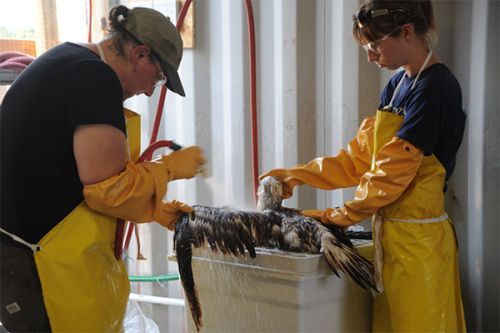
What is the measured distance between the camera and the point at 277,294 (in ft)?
5.16

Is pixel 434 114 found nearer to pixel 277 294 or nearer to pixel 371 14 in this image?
pixel 371 14

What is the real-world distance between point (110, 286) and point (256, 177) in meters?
0.90

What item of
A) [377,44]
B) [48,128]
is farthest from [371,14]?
[48,128]

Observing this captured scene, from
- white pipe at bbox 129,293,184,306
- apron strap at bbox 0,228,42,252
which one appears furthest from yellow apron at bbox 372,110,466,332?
white pipe at bbox 129,293,184,306

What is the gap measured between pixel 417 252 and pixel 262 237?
432mm

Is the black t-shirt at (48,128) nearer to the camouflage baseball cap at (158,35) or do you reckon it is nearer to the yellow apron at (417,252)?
the camouflage baseball cap at (158,35)

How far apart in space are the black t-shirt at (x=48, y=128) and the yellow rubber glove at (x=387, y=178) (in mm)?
678

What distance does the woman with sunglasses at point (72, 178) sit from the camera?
4.19 feet

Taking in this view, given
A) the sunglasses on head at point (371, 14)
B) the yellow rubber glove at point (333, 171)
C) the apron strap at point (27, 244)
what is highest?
the sunglasses on head at point (371, 14)

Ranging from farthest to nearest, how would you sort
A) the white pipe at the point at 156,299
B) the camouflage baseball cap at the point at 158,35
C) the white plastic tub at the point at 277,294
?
the white pipe at the point at 156,299, the white plastic tub at the point at 277,294, the camouflage baseball cap at the point at 158,35

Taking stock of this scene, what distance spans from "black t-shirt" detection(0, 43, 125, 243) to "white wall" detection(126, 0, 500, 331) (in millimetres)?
1039

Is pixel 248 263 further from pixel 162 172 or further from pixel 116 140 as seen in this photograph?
pixel 116 140

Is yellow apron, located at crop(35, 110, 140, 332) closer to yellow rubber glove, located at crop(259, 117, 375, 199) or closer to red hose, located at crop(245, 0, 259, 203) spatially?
yellow rubber glove, located at crop(259, 117, 375, 199)

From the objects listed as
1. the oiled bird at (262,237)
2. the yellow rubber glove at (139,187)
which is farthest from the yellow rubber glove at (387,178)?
the yellow rubber glove at (139,187)
